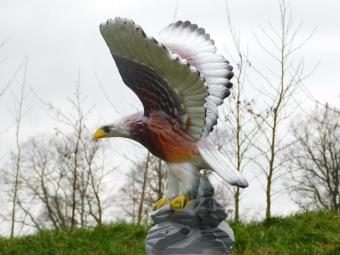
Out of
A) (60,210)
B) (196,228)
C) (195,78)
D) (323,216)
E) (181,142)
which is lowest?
(196,228)

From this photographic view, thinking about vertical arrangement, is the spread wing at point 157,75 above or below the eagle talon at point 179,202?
above

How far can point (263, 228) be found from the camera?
24.7 feet

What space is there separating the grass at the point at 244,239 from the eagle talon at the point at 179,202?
298 cm

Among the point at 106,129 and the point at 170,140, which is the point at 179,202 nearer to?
the point at 170,140

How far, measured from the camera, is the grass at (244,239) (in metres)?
6.85

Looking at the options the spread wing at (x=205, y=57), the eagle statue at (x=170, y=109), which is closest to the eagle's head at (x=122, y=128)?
the eagle statue at (x=170, y=109)

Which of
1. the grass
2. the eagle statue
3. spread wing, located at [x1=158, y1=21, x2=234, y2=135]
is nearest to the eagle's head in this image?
the eagle statue

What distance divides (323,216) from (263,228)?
743mm

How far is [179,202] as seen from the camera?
382 centimetres

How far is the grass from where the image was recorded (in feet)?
22.5

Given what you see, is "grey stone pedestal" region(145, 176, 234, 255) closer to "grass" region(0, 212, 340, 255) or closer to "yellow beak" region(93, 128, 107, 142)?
"yellow beak" region(93, 128, 107, 142)

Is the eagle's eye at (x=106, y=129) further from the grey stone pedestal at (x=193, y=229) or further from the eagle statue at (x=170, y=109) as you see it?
the grey stone pedestal at (x=193, y=229)

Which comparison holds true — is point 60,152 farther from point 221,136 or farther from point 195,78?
point 195,78

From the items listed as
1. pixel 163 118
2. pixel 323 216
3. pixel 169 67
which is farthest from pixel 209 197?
pixel 323 216
